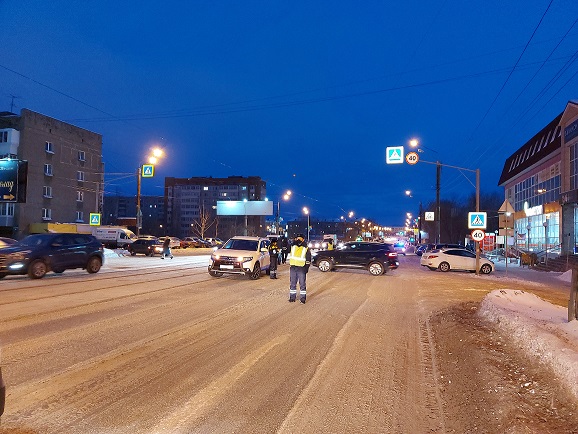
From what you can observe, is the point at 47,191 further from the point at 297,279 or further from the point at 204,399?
the point at 204,399

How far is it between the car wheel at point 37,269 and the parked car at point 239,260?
6243mm

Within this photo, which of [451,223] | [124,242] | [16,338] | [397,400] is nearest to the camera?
[397,400]

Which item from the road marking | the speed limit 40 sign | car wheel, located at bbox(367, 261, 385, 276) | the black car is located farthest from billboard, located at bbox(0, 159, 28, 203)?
the road marking

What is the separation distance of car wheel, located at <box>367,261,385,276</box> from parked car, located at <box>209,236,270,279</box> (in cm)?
675

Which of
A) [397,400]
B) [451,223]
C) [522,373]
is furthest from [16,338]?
[451,223]

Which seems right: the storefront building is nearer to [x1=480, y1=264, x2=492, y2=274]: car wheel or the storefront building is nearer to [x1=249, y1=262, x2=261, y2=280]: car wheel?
[x1=480, y1=264, x2=492, y2=274]: car wheel

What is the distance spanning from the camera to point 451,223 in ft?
308

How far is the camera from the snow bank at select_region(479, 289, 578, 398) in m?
6.02

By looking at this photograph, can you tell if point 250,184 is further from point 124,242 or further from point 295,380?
point 295,380

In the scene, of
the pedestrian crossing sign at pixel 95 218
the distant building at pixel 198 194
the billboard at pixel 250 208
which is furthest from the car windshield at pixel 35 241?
the distant building at pixel 198 194

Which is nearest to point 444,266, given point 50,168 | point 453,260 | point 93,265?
point 453,260

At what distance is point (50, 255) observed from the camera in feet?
59.1

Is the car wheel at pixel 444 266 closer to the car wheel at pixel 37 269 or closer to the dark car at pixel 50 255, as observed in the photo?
the dark car at pixel 50 255

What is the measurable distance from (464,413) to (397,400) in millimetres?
724
